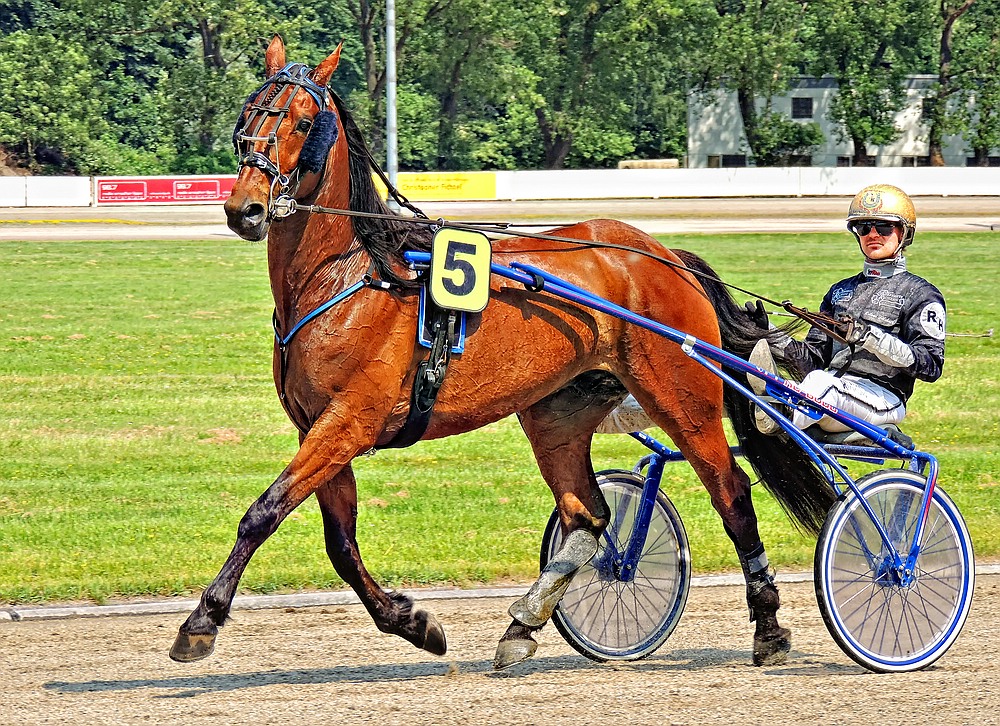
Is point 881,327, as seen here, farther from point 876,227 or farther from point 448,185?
point 448,185

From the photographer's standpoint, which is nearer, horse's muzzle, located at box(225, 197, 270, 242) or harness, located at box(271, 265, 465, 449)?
horse's muzzle, located at box(225, 197, 270, 242)

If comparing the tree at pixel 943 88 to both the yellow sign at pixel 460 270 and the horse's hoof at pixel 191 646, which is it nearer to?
the yellow sign at pixel 460 270

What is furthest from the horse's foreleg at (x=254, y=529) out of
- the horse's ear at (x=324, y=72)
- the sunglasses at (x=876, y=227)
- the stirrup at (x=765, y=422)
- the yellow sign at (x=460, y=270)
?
the sunglasses at (x=876, y=227)

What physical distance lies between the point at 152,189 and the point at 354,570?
3652cm

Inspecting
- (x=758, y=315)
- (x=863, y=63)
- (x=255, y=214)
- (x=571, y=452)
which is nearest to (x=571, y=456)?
(x=571, y=452)

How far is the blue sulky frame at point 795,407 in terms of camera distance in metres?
5.11

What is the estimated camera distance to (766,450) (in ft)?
18.6

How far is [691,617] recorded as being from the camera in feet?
19.8

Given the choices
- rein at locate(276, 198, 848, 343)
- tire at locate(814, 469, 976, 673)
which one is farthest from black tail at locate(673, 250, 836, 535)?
tire at locate(814, 469, 976, 673)

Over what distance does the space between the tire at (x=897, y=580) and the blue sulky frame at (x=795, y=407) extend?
0.15ft

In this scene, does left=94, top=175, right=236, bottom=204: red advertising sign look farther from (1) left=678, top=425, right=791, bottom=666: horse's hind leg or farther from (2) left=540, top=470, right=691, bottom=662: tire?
(1) left=678, top=425, right=791, bottom=666: horse's hind leg

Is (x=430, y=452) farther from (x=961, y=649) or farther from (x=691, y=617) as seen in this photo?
(x=961, y=649)

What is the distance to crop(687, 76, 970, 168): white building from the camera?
175 ft

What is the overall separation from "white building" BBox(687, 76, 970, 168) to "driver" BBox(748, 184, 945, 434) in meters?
49.0
